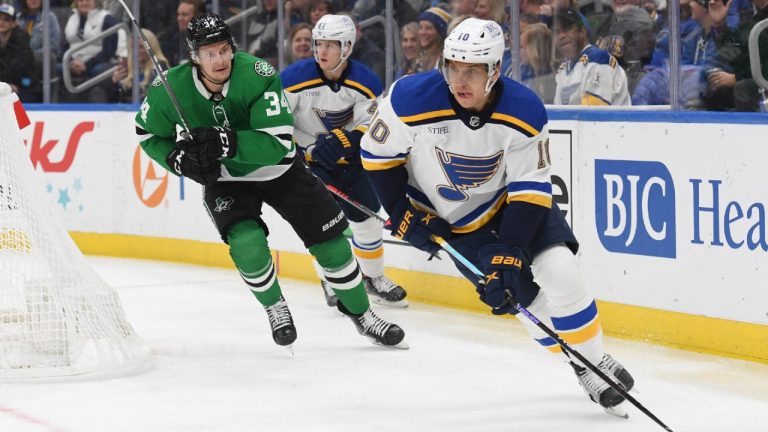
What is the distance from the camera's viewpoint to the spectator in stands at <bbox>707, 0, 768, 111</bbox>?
179 inches

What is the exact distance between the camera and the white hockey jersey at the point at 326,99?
18.4 feet

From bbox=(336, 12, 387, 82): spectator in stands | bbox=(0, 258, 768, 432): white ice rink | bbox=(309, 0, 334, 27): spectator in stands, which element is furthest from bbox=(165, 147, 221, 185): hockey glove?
bbox=(309, 0, 334, 27): spectator in stands

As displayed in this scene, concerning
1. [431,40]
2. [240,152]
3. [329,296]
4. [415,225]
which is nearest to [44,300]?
Answer: [240,152]

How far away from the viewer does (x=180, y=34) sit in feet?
24.7

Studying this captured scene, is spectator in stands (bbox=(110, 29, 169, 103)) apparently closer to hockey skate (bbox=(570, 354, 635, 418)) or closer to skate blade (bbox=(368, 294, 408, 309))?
skate blade (bbox=(368, 294, 408, 309))

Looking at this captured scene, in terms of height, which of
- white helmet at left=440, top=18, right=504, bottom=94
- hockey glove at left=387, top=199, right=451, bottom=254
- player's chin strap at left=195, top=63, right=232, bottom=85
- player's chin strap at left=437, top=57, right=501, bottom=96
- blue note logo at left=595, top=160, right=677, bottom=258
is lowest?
blue note logo at left=595, top=160, right=677, bottom=258

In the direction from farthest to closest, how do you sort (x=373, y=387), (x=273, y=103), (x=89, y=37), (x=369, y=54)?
(x=89, y=37), (x=369, y=54), (x=273, y=103), (x=373, y=387)

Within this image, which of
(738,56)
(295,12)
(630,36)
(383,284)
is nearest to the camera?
(738,56)

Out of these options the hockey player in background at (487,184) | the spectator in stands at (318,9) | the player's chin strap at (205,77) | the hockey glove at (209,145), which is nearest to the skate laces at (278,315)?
the hockey glove at (209,145)

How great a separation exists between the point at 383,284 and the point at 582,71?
1.27 meters

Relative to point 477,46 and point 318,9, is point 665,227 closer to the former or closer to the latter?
point 477,46

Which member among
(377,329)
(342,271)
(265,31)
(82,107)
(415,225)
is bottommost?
(377,329)

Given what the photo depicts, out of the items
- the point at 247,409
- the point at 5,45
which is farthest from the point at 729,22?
the point at 5,45

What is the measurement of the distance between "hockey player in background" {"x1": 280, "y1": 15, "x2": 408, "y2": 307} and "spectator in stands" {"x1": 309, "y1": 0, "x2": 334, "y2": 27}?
3.26 feet
